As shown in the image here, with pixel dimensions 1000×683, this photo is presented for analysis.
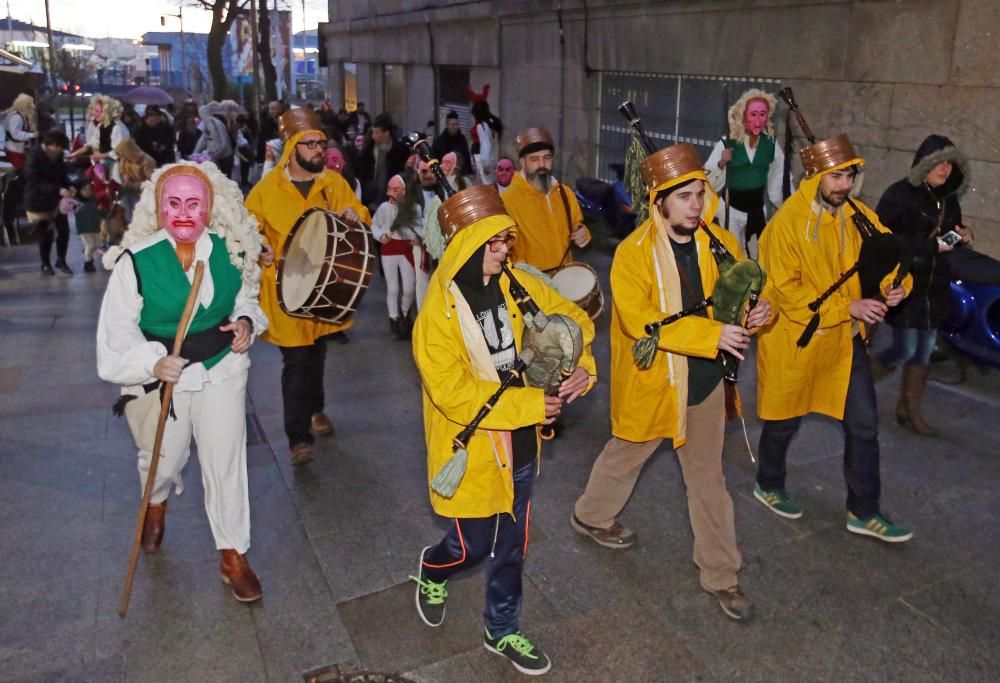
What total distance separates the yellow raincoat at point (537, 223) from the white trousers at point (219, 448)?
2599mm

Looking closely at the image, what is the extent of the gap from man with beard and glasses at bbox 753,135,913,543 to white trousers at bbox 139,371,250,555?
2.63m

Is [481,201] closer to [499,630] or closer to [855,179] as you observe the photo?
[499,630]

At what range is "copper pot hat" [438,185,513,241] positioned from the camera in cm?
358

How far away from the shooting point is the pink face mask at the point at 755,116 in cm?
823

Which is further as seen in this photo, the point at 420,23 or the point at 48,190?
the point at 420,23

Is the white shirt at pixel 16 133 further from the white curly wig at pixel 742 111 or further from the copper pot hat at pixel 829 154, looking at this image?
the copper pot hat at pixel 829 154

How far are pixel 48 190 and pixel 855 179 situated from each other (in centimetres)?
1030

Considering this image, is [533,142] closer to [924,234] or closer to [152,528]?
[924,234]

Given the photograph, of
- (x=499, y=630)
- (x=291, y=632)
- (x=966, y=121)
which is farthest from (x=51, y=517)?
(x=966, y=121)

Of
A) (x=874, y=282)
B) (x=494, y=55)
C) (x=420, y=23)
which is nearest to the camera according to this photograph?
(x=874, y=282)

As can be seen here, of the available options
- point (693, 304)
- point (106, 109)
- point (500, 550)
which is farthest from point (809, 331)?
point (106, 109)

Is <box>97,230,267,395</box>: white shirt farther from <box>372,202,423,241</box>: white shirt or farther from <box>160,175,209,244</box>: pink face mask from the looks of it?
<box>372,202,423,241</box>: white shirt

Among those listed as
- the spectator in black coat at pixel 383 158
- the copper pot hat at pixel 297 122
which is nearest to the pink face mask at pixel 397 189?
the copper pot hat at pixel 297 122

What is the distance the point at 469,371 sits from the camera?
3705 millimetres
